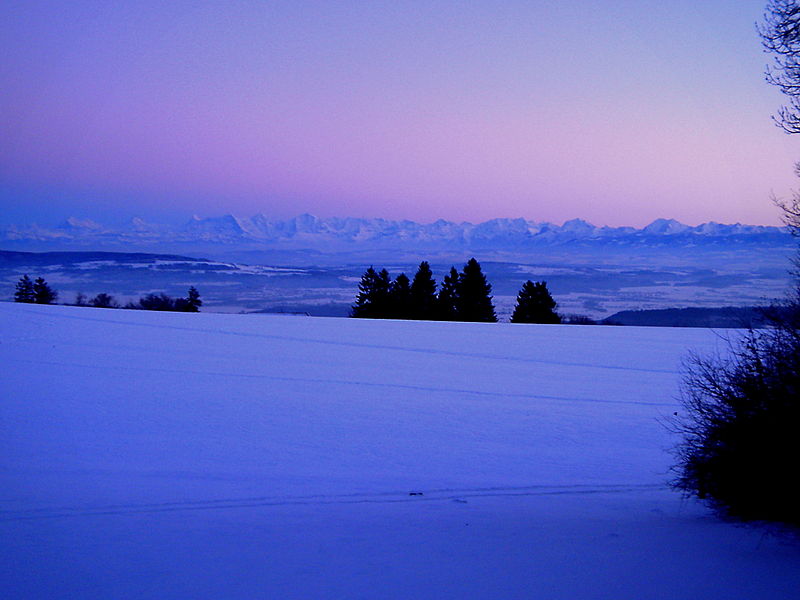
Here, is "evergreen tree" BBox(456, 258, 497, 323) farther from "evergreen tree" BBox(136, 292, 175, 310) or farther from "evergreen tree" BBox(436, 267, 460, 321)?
"evergreen tree" BBox(136, 292, 175, 310)

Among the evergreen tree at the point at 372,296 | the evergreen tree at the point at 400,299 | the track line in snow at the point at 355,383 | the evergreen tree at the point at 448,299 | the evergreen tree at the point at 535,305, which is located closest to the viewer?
the track line in snow at the point at 355,383

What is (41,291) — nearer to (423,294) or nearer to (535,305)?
(423,294)

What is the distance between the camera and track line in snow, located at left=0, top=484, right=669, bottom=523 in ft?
22.3

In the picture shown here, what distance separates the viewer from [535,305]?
43938 millimetres

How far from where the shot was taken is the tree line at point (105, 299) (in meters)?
53.0

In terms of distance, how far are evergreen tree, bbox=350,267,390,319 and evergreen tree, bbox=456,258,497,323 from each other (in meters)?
6.37

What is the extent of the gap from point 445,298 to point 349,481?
3837 cm

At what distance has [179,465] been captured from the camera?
9.27 meters

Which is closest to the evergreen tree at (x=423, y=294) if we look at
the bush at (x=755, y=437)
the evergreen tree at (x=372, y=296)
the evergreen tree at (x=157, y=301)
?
the evergreen tree at (x=372, y=296)

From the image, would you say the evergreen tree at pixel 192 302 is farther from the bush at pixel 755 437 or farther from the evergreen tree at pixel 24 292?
the bush at pixel 755 437

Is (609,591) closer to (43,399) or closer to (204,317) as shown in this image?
(43,399)

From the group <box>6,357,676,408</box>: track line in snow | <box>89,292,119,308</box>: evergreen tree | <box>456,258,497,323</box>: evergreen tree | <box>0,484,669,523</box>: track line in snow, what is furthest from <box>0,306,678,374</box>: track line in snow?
<box>89,292,119,308</box>: evergreen tree

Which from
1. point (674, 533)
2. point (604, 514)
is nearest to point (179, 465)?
point (604, 514)

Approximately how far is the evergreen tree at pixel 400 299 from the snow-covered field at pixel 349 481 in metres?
25.7
